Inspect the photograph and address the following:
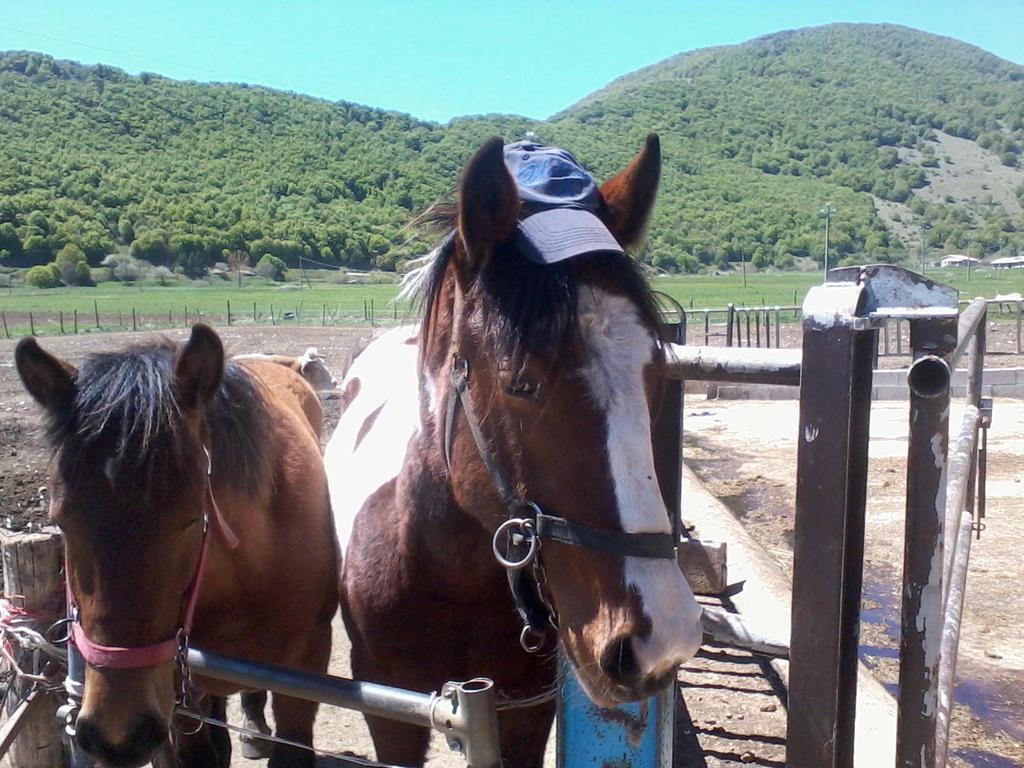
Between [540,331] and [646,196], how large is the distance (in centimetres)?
58

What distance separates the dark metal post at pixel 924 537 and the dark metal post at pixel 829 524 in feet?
0.36

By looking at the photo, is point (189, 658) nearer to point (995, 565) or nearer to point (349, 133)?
point (995, 565)

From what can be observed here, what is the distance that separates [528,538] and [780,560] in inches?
206

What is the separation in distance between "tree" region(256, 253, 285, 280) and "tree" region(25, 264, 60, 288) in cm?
1381

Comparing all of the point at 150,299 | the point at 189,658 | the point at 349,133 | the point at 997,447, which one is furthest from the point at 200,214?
the point at 189,658

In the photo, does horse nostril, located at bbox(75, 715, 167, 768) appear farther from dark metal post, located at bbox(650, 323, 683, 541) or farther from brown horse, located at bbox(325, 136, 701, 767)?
dark metal post, located at bbox(650, 323, 683, 541)

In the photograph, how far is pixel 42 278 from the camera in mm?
47281

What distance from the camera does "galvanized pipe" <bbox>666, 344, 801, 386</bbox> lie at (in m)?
1.83

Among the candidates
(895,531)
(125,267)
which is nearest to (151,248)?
(125,267)

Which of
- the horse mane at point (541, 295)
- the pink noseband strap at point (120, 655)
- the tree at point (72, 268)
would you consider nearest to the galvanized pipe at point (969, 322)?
the horse mane at point (541, 295)

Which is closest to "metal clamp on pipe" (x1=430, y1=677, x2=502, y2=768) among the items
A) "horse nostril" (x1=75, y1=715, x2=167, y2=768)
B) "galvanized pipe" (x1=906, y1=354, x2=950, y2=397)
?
"horse nostril" (x1=75, y1=715, x2=167, y2=768)

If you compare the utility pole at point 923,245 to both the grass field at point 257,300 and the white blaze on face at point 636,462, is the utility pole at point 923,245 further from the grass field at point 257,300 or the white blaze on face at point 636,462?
the white blaze on face at point 636,462

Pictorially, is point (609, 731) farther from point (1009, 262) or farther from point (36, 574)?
point (1009, 262)

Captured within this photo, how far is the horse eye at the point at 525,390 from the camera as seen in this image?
157 centimetres
